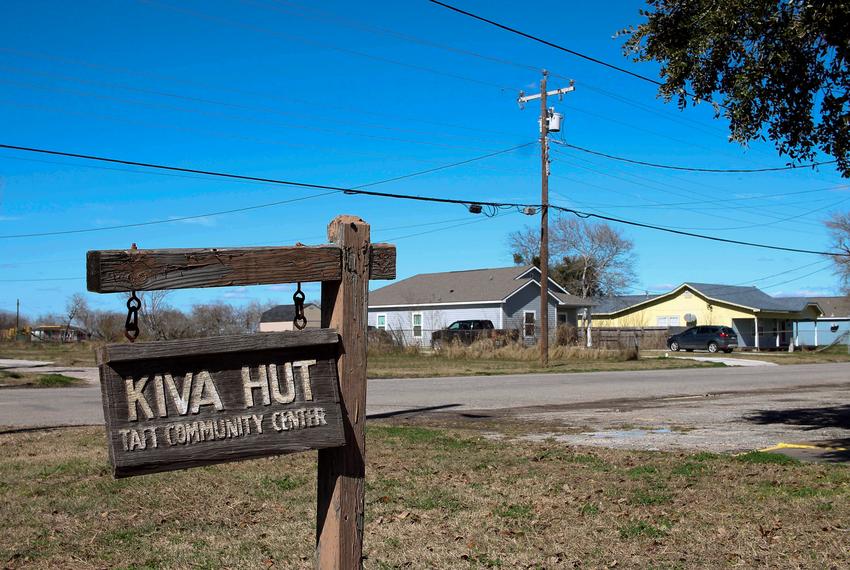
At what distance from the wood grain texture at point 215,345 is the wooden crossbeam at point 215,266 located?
0.25 metres

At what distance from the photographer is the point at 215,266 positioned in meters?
3.74

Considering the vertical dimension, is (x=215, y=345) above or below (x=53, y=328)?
below

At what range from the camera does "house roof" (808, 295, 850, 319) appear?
75.0 metres

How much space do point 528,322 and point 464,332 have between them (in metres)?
8.28

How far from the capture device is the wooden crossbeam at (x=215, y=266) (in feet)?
11.5

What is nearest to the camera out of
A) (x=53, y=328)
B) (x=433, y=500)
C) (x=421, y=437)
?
(x=433, y=500)

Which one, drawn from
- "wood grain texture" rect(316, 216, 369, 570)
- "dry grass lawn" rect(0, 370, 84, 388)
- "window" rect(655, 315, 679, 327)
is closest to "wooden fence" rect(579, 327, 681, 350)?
"window" rect(655, 315, 679, 327)

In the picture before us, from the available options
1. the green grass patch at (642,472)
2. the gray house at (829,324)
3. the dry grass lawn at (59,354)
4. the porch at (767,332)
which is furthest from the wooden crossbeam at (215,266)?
the gray house at (829,324)

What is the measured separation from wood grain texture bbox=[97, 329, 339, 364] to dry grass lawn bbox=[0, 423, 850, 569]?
2.51 meters

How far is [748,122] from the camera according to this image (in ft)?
36.0

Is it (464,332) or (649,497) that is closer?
(649,497)

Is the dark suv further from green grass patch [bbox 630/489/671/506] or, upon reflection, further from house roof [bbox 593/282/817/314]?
green grass patch [bbox 630/489/671/506]

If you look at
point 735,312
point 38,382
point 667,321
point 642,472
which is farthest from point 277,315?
point 642,472

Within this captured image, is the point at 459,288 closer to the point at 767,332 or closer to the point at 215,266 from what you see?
the point at 767,332
